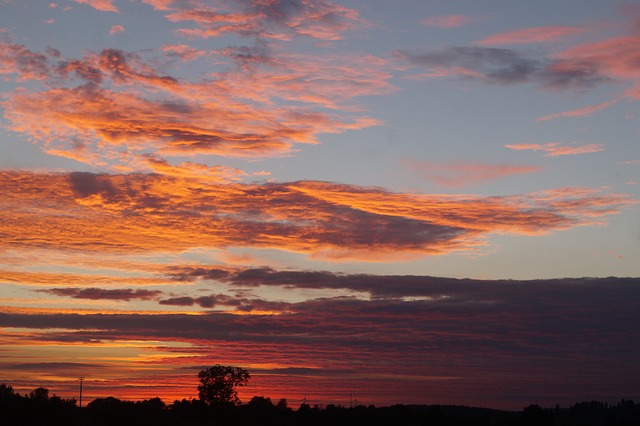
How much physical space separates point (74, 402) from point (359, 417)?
275ft

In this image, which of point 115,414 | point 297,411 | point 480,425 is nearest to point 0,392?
point 115,414

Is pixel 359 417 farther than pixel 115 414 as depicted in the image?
Yes

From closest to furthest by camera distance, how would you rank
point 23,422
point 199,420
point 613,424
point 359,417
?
1. point 23,422
2. point 613,424
3. point 199,420
4. point 359,417

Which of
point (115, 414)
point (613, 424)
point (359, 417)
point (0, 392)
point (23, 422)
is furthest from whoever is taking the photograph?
point (359, 417)

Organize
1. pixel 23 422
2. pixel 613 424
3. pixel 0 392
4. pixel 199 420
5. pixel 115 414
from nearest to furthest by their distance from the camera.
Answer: pixel 23 422 < pixel 0 392 < pixel 115 414 < pixel 613 424 < pixel 199 420

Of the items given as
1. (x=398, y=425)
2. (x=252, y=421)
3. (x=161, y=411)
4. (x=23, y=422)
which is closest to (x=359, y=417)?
(x=398, y=425)

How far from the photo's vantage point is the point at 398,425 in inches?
7288

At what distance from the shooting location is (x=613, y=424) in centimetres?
16375

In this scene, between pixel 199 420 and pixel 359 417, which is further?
pixel 359 417

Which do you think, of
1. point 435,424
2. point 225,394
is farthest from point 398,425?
point 225,394

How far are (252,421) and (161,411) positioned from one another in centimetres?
2898

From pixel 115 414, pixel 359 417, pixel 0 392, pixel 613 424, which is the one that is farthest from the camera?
pixel 359 417

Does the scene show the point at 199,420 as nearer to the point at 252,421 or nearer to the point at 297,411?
the point at 252,421

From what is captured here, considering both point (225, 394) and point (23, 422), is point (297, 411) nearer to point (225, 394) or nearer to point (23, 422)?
point (225, 394)
